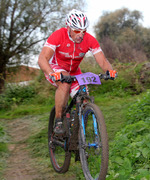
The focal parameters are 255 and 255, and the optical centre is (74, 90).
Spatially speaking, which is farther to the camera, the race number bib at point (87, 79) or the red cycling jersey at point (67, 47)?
the red cycling jersey at point (67, 47)

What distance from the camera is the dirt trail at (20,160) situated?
3820mm

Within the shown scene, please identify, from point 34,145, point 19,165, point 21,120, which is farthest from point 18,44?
point 19,165

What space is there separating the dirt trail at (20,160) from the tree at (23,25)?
731cm

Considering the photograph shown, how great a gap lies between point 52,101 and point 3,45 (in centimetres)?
492

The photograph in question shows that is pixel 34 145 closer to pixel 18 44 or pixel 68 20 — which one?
pixel 68 20

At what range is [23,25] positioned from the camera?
561 inches

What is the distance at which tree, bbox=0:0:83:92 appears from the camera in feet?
46.2

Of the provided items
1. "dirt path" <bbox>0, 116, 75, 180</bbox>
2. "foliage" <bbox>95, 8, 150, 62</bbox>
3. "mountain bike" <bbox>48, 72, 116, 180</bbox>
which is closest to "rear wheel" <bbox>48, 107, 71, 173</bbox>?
"dirt path" <bbox>0, 116, 75, 180</bbox>

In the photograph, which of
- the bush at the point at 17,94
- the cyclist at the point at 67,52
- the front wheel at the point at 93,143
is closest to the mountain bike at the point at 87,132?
the front wheel at the point at 93,143

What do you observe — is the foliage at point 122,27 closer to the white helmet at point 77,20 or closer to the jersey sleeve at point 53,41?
the jersey sleeve at point 53,41

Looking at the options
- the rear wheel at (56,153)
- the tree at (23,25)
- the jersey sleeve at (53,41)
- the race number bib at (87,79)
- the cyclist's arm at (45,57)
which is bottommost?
the rear wheel at (56,153)

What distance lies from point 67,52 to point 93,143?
144 cm

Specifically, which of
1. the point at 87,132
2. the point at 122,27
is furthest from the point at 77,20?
the point at 122,27

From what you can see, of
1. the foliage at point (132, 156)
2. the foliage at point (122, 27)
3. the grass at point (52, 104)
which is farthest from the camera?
the foliage at point (122, 27)
